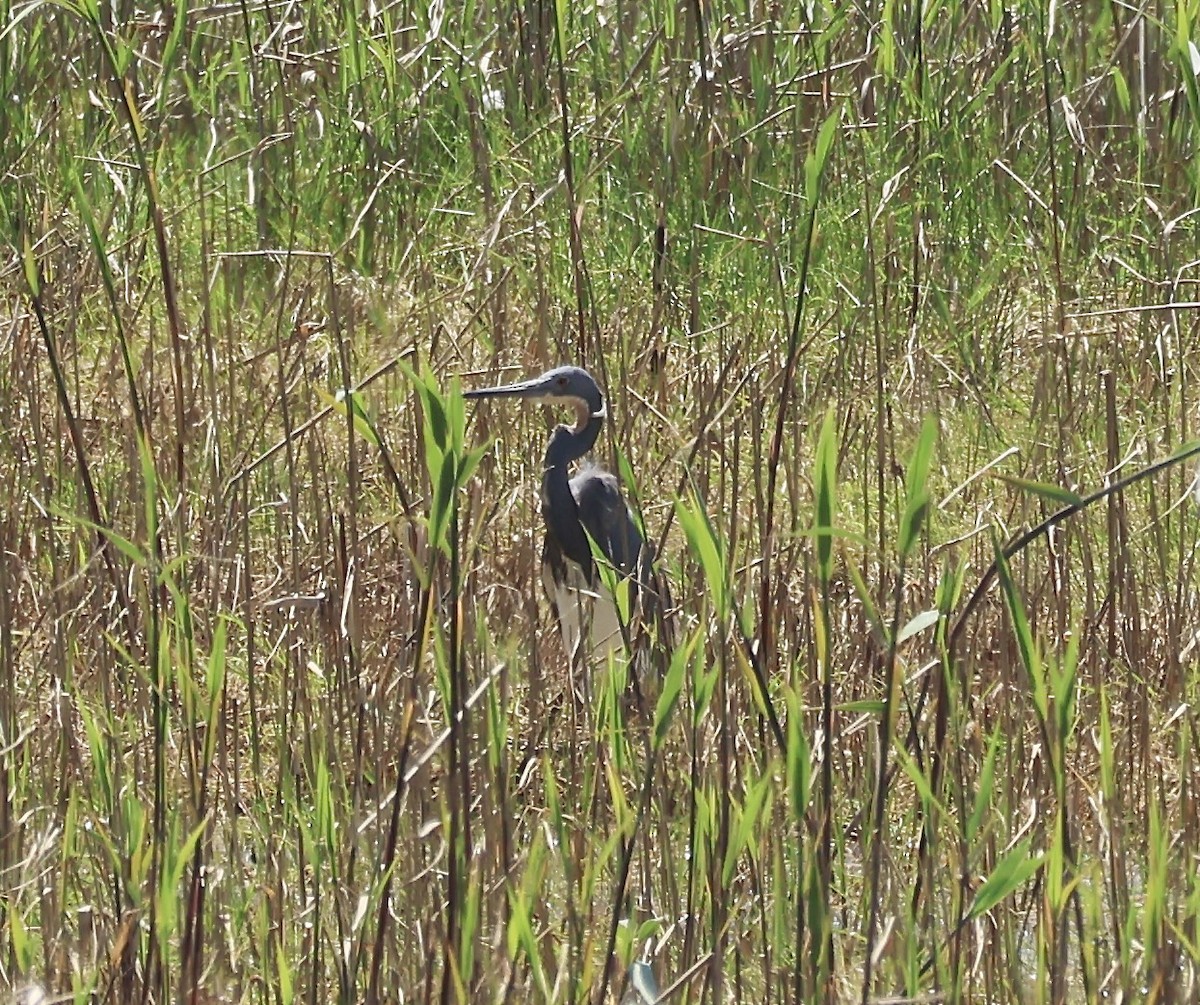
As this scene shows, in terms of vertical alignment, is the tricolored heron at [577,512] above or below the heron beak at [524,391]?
below

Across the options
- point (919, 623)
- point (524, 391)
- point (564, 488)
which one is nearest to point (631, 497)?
point (919, 623)

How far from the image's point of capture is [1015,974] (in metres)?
1.70

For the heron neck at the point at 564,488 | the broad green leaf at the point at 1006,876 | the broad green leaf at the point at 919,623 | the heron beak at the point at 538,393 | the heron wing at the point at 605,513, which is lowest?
the heron wing at the point at 605,513

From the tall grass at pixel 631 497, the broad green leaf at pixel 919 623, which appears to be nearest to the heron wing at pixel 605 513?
the tall grass at pixel 631 497

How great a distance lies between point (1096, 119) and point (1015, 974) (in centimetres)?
264

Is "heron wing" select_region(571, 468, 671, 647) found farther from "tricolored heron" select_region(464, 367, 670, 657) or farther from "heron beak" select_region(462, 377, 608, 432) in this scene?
"heron beak" select_region(462, 377, 608, 432)

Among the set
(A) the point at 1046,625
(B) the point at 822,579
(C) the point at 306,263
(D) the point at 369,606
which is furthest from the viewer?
(C) the point at 306,263

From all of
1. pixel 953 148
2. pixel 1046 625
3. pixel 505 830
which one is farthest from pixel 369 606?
pixel 953 148

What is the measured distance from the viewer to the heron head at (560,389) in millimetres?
3010

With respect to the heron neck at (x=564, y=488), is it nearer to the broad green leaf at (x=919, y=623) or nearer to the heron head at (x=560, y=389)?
the heron head at (x=560, y=389)

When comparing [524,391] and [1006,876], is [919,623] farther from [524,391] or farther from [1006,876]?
[524,391]

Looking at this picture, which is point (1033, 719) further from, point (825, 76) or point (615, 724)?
point (825, 76)

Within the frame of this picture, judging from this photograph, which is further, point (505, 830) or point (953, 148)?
point (953, 148)

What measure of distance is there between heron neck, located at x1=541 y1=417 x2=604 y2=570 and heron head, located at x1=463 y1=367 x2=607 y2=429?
0.11m
